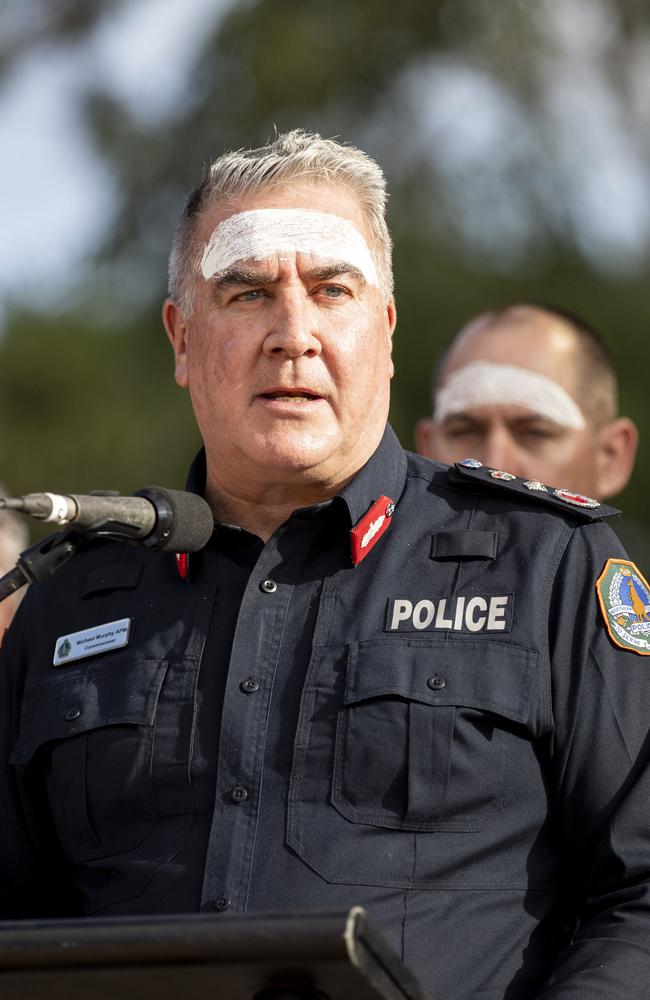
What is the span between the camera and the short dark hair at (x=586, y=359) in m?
4.83

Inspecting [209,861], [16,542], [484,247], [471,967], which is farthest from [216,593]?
[484,247]

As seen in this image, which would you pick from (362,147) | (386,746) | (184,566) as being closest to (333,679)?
(386,746)

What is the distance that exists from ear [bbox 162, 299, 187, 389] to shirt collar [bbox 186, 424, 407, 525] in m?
0.25

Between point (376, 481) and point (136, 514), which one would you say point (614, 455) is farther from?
point (136, 514)

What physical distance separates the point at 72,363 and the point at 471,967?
37.7ft

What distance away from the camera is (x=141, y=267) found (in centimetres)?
1418

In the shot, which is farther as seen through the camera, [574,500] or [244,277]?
[244,277]

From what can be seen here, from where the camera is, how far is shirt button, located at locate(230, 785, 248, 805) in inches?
104

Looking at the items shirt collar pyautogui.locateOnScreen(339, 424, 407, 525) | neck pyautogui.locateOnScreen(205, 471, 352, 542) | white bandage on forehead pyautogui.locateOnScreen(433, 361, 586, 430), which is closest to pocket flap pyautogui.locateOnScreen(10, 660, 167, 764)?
neck pyautogui.locateOnScreen(205, 471, 352, 542)

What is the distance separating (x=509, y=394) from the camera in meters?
4.72

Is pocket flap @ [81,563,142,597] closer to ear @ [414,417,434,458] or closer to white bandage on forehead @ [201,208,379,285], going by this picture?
white bandage on forehead @ [201,208,379,285]

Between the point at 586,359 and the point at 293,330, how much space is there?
2119 mm

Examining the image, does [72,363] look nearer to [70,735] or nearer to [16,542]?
[16,542]

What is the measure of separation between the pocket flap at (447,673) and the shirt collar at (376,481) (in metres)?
0.30
